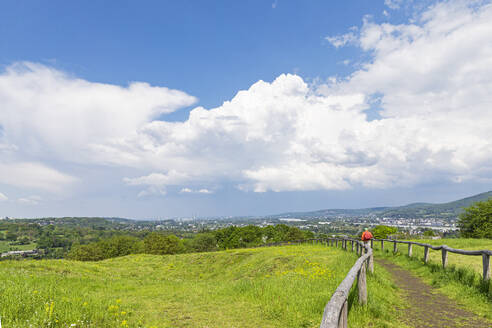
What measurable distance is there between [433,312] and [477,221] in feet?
181

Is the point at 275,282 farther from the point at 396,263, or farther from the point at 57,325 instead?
the point at 396,263

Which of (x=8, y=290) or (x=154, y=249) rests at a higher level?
(x=8, y=290)

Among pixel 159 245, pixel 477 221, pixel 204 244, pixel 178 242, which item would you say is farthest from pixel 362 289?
pixel 204 244

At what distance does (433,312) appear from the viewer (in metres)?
7.81

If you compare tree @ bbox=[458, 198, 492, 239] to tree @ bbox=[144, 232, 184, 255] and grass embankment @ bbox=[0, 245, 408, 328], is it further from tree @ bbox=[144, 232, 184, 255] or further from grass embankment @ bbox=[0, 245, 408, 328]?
tree @ bbox=[144, 232, 184, 255]

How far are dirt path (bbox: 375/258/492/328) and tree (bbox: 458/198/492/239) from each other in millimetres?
48219

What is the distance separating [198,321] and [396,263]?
49.6 feet

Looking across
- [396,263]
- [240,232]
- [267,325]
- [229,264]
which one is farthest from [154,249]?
[267,325]

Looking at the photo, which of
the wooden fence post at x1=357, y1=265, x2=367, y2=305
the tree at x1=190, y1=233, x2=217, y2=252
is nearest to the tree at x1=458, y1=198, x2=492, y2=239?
the wooden fence post at x1=357, y1=265, x2=367, y2=305

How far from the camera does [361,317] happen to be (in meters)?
6.77

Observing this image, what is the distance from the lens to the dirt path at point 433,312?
22.6ft

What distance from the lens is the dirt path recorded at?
22.6 ft

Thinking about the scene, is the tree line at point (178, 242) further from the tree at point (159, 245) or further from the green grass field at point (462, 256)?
the green grass field at point (462, 256)

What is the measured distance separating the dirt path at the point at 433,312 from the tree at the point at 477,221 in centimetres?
4822
